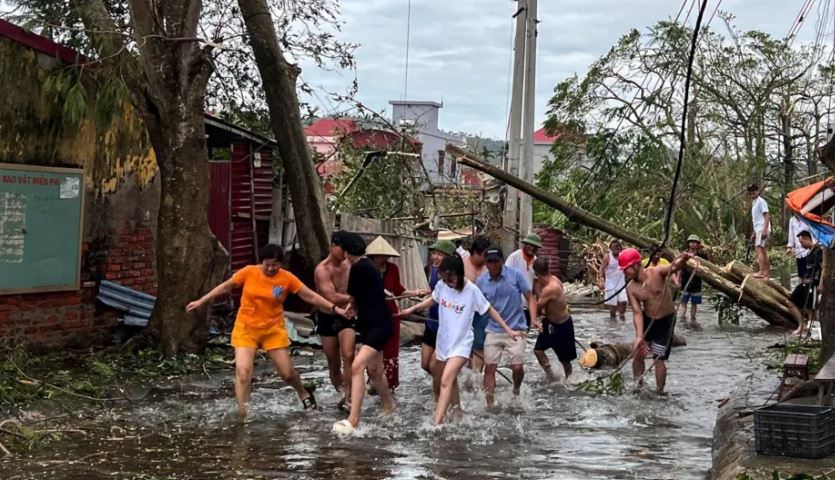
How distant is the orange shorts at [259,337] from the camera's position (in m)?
9.62

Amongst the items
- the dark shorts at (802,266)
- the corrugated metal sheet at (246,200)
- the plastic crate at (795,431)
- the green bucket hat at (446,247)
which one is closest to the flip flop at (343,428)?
the green bucket hat at (446,247)

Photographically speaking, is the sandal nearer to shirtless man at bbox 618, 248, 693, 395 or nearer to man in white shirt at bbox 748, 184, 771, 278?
shirtless man at bbox 618, 248, 693, 395

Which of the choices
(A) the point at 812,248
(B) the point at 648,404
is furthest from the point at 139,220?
(A) the point at 812,248

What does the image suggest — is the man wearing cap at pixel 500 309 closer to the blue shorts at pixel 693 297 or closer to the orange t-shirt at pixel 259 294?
the orange t-shirt at pixel 259 294

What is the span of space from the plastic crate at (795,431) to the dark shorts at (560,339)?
479 centimetres

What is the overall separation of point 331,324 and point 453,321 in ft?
4.84

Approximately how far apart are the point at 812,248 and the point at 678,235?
1337cm

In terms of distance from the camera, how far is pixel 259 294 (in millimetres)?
9602

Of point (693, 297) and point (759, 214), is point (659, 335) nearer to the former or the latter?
point (759, 214)

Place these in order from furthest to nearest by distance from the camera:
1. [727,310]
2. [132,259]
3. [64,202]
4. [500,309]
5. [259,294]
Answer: [727,310] → [132,259] → [64,202] → [500,309] → [259,294]

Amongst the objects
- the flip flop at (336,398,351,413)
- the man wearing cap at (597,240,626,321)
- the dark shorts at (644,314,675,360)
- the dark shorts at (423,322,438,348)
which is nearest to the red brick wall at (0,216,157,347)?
the flip flop at (336,398,351,413)

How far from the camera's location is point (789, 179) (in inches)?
1158

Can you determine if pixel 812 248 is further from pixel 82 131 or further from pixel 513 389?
pixel 82 131

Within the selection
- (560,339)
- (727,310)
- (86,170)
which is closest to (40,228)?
(86,170)
